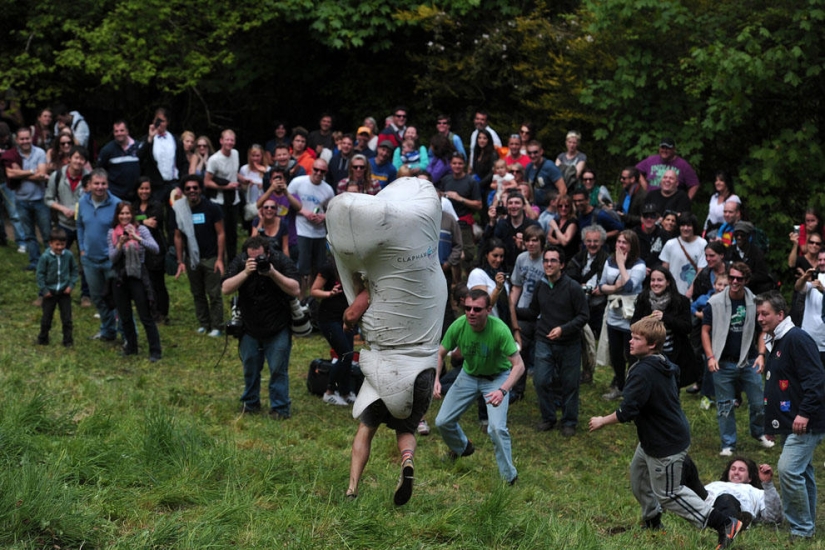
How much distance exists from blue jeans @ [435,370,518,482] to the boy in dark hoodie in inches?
59.6

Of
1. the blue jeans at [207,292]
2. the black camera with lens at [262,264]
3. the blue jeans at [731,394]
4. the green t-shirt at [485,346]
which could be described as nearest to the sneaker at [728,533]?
the green t-shirt at [485,346]

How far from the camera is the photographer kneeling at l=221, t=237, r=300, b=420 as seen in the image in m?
10.2

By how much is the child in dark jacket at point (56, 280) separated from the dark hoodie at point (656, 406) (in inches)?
293

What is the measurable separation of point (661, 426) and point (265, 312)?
423cm

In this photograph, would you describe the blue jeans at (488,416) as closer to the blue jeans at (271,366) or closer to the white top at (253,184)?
the blue jeans at (271,366)

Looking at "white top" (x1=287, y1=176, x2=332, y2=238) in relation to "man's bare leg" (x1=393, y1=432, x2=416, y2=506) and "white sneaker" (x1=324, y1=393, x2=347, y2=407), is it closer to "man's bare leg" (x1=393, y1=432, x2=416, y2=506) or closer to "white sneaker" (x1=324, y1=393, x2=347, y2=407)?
"white sneaker" (x1=324, y1=393, x2=347, y2=407)

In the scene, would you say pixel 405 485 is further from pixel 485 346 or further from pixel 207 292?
pixel 207 292

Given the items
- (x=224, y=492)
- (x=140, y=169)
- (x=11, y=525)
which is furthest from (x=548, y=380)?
(x=140, y=169)

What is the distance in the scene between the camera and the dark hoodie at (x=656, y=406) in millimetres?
7480

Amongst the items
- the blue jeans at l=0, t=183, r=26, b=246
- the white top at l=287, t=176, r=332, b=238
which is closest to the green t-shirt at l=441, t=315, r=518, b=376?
the white top at l=287, t=176, r=332, b=238

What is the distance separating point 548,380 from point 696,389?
238cm

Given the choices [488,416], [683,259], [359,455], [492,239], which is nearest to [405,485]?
[359,455]

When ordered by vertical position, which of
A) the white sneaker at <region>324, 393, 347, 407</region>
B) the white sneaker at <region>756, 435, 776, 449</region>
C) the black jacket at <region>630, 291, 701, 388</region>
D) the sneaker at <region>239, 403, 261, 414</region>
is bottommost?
the white sneaker at <region>756, 435, 776, 449</region>

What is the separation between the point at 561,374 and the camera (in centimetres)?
1097
